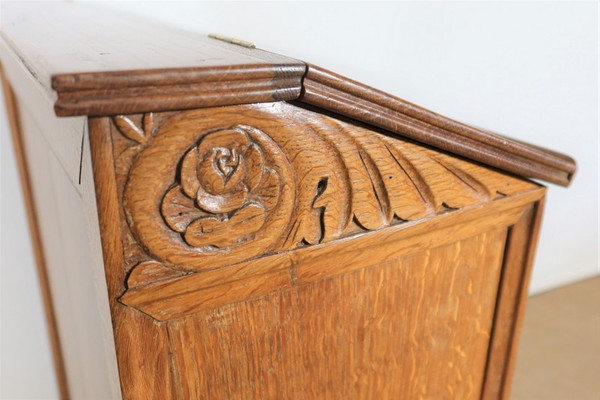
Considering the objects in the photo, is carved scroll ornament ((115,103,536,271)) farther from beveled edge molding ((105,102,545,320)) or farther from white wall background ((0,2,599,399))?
white wall background ((0,2,599,399))

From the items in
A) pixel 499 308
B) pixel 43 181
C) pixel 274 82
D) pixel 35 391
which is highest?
pixel 274 82

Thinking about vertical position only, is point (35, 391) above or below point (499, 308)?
below

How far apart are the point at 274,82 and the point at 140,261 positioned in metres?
0.17

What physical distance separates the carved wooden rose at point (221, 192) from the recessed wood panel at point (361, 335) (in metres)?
0.08

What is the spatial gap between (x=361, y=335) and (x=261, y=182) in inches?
9.0

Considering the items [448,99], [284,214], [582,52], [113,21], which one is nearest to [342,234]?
[284,214]

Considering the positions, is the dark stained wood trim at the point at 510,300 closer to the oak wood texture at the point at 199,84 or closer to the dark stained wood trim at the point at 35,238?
the oak wood texture at the point at 199,84

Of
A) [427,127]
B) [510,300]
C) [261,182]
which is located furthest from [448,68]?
[261,182]

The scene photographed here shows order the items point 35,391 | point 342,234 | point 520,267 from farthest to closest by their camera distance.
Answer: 1. point 35,391
2. point 520,267
3. point 342,234

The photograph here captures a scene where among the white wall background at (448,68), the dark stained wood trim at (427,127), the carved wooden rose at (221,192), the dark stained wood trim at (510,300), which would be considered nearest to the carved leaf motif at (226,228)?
the carved wooden rose at (221,192)

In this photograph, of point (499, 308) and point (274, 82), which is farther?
point (499, 308)

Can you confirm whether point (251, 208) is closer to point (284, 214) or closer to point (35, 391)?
point (284, 214)

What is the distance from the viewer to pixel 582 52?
53.1 inches

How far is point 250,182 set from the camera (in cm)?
44
